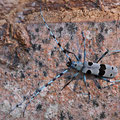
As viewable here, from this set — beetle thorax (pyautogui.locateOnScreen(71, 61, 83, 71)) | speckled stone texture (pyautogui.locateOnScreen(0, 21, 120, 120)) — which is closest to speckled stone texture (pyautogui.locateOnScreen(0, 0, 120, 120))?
speckled stone texture (pyautogui.locateOnScreen(0, 21, 120, 120))

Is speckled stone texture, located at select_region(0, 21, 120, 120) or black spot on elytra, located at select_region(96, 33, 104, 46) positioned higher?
black spot on elytra, located at select_region(96, 33, 104, 46)

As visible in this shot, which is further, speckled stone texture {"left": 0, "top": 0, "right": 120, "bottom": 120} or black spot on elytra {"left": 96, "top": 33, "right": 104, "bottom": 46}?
black spot on elytra {"left": 96, "top": 33, "right": 104, "bottom": 46}

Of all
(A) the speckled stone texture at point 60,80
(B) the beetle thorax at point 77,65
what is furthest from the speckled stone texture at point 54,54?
(B) the beetle thorax at point 77,65

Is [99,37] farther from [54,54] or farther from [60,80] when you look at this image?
[60,80]

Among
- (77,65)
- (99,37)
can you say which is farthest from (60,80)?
(99,37)

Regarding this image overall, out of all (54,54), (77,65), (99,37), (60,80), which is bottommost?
(60,80)

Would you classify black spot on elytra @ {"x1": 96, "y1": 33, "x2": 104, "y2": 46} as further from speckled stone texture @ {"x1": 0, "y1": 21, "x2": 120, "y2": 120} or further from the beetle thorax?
the beetle thorax

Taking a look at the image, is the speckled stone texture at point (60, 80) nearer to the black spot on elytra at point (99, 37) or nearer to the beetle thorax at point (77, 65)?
the black spot on elytra at point (99, 37)

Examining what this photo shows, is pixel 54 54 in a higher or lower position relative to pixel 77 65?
higher

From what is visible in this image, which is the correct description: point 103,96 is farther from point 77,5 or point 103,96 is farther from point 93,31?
point 77,5
